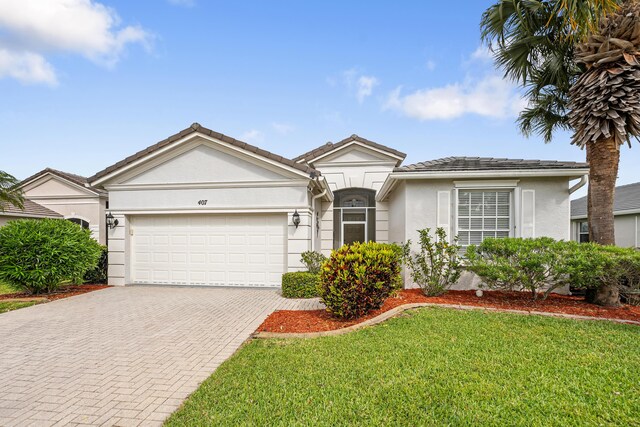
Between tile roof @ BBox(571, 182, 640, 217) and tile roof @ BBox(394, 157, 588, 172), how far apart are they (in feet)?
36.9

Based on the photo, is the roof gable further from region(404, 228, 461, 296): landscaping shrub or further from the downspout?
the downspout

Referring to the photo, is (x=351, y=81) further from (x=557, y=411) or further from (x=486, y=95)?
(x=557, y=411)

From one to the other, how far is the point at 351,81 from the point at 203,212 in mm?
9619

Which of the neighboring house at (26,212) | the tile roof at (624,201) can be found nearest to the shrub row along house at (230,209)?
the neighboring house at (26,212)

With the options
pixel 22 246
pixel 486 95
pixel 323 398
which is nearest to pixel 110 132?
pixel 22 246

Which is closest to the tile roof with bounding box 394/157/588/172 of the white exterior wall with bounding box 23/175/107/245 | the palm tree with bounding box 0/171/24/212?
the palm tree with bounding box 0/171/24/212

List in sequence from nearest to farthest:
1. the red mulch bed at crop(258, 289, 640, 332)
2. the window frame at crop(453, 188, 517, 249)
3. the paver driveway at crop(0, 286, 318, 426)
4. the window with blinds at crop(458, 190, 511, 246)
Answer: the paver driveway at crop(0, 286, 318, 426) → the red mulch bed at crop(258, 289, 640, 332) → the window frame at crop(453, 188, 517, 249) → the window with blinds at crop(458, 190, 511, 246)

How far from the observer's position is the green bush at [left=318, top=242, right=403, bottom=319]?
6172 millimetres

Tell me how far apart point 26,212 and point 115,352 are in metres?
16.2

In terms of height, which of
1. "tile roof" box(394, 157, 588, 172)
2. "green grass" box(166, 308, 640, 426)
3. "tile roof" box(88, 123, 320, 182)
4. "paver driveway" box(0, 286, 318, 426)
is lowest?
"paver driveway" box(0, 286, 318, 426)

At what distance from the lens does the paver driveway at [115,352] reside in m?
3.43

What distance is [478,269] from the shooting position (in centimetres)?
720

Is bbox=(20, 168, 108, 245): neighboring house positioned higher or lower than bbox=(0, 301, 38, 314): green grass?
higher

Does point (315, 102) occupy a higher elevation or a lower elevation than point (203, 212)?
higher
